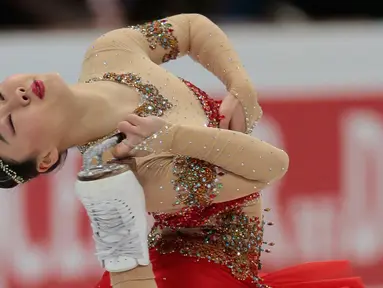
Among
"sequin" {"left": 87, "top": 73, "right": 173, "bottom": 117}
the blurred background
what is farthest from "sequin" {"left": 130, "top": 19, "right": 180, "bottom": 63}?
the blurred background

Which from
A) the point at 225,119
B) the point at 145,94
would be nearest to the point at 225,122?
the point at 225,119

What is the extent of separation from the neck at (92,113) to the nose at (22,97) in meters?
0.08

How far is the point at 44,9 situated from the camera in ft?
9.91

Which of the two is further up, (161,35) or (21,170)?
(161,35)

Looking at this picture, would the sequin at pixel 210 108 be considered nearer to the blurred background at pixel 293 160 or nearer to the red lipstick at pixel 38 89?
the red lipstick at pixel 38 89

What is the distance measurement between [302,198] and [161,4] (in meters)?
0.95

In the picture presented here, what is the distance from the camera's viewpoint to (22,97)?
4.71ft

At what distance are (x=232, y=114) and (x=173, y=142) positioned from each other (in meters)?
0.28

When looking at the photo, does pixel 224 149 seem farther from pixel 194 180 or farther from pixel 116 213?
pixel 116 213

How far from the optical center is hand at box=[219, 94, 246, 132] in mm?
1655

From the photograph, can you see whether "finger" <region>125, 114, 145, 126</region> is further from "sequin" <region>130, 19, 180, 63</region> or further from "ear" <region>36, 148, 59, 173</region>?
"sequin" <region>130, 19, 180, 63</region>

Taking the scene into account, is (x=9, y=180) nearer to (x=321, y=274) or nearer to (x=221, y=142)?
(x=221, y=142)

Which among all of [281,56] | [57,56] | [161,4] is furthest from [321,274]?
[161,4]

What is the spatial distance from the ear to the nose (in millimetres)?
102
